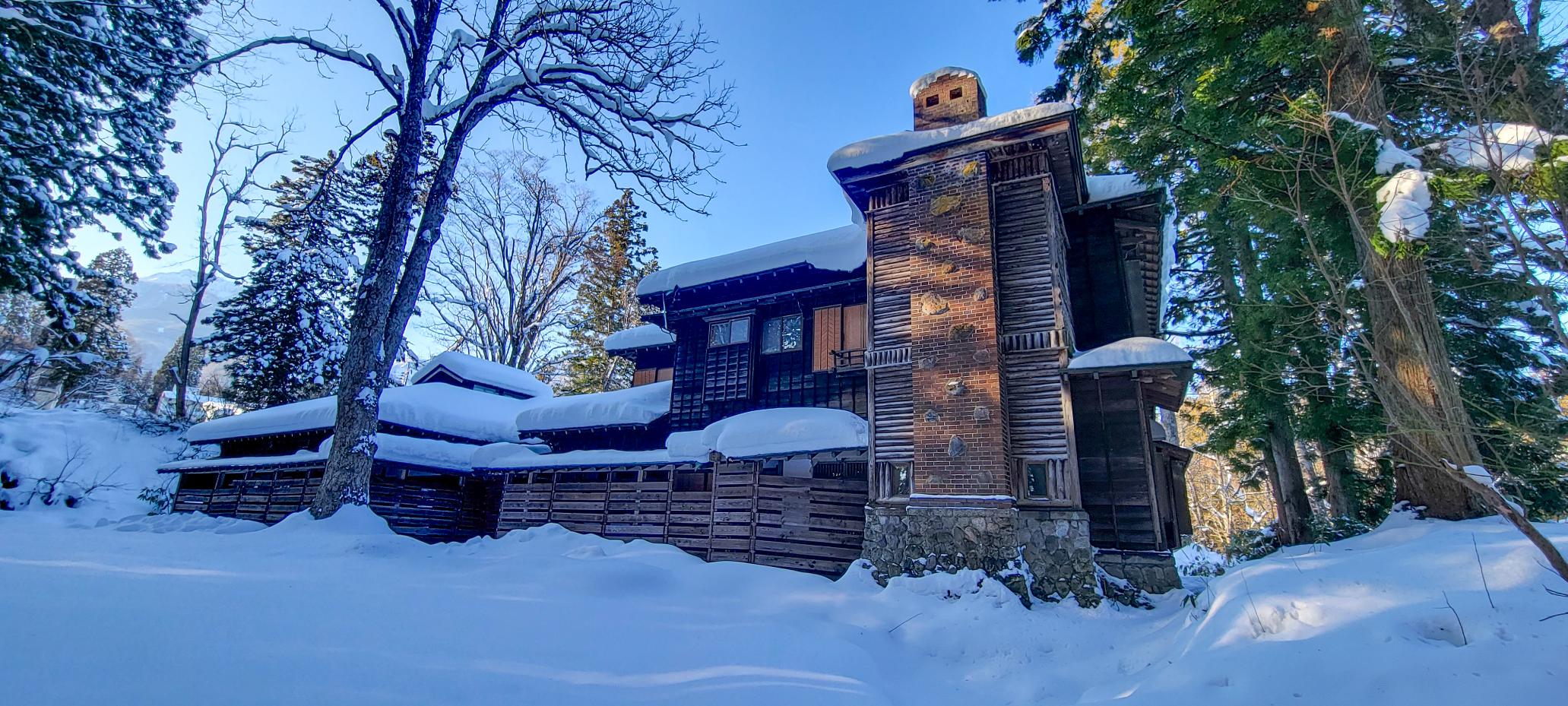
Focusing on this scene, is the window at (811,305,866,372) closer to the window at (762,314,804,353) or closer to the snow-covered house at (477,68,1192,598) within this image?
the snow-covered house at (477,68,1192,598)

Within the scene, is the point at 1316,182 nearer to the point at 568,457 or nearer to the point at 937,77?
the point at 937,77

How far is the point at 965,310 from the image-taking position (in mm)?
11375

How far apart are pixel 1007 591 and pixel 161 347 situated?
18810 centimetres

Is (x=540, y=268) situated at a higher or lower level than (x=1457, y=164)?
higher

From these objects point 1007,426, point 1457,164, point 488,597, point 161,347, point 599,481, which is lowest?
point 488,597

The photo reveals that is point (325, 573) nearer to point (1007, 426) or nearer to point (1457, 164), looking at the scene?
point (1007, 426)

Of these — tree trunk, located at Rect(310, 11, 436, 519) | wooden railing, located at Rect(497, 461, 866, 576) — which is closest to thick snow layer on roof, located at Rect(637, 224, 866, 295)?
wooden railing, located at Rect(497, 461, 866, 576)

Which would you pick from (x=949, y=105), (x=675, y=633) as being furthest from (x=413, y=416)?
(x=949, y=105)

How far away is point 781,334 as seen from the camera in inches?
611

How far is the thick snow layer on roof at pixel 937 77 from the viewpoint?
45.3 feet

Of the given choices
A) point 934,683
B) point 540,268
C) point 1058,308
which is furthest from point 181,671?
point 540,268

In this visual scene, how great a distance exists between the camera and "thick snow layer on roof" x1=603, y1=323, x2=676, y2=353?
2017 centimetres

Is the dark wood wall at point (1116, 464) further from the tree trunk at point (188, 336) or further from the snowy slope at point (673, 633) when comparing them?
the tree trunk at point (188, 336)

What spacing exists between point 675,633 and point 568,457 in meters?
11.3
